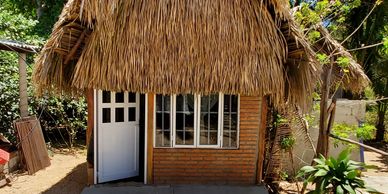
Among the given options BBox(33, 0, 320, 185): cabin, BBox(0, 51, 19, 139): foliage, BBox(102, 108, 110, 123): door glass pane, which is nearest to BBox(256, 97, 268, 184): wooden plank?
BBox(33, 0, 320, 185): cabin

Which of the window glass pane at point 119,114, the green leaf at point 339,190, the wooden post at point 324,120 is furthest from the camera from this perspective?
the window glass pane at point 119,114

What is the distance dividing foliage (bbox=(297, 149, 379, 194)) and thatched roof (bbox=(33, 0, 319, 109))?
1.61 metres

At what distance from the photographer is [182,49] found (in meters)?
Result: 6.38

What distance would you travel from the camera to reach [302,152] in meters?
9.15

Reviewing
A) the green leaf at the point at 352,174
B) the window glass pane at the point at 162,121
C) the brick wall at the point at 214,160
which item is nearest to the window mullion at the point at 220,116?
the brick wall at the point at 214,160

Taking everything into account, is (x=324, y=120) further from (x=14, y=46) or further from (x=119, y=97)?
(x=14, y=46)

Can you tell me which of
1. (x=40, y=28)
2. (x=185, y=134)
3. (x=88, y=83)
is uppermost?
(x=40, y=28)

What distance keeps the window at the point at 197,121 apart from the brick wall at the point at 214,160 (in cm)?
14

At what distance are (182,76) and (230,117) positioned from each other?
1.44m

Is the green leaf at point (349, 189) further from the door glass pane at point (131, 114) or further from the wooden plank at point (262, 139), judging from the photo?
the door glass pane at point (131, 114)

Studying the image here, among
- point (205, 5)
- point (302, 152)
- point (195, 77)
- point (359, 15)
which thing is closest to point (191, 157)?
point (195, 77)

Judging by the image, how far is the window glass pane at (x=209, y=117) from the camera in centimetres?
699

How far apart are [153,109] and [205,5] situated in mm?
2280

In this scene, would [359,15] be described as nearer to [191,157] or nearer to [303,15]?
[303,15]
